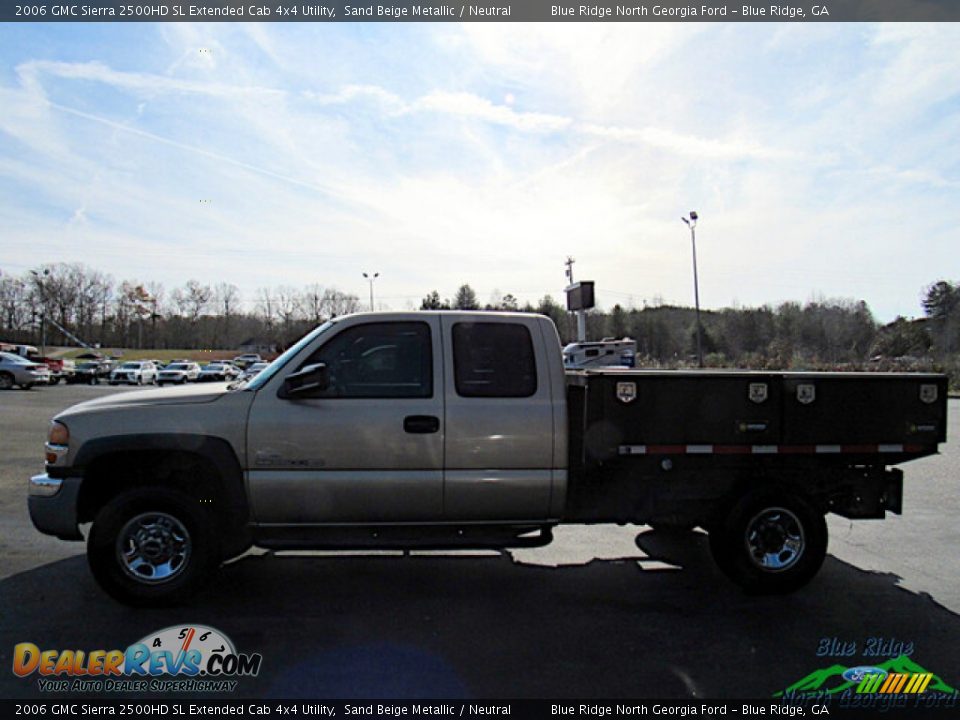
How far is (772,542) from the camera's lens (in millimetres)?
4977

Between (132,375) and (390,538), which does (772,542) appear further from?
(132,375)

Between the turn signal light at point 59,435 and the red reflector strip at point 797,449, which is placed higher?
the turn signal light at point 59,435

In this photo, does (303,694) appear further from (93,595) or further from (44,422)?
(44,422)

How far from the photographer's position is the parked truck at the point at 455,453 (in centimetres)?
456

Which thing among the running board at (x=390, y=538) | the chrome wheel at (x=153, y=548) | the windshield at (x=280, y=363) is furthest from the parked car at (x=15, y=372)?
the running board at (x=390, y=538)

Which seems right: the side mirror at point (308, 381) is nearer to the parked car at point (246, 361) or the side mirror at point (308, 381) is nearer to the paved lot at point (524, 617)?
the paved lot at point (524, 617)

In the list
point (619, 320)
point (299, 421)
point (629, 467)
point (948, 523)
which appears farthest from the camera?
point (619, 320)

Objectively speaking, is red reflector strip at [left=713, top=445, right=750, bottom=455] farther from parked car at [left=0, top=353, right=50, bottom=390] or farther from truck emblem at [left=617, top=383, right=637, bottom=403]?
parked car at [left=0, top=353, right=50, bottom=390]

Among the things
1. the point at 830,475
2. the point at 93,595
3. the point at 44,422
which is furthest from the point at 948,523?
the point at 44,422

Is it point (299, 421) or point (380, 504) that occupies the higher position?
point (299, 421)

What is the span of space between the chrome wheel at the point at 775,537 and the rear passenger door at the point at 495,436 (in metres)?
1.70

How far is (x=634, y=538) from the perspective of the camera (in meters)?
6.60

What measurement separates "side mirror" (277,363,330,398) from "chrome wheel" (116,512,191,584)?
1.29 meters

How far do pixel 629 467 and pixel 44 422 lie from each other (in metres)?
16.3
